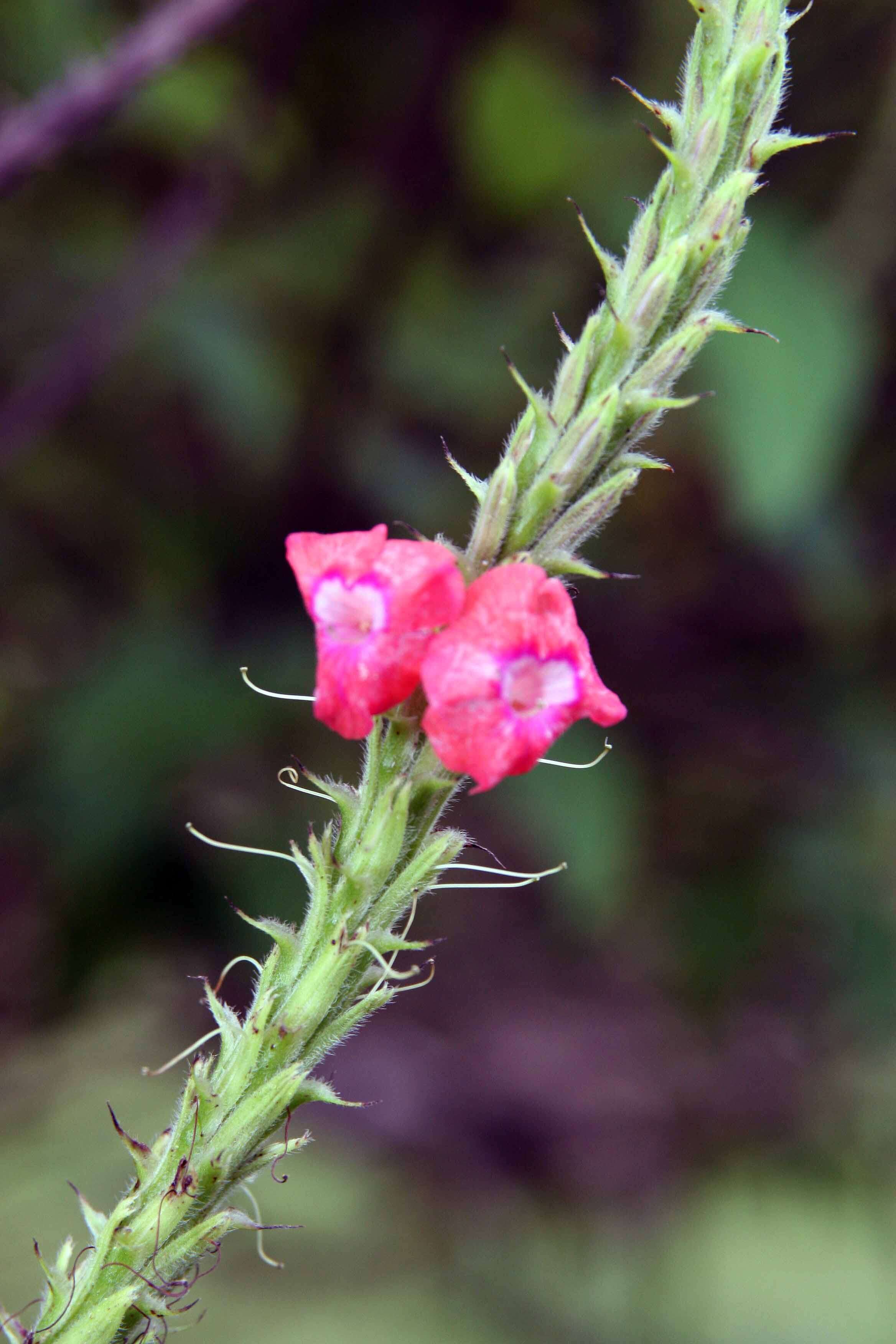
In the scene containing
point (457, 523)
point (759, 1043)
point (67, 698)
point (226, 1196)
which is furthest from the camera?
point (759, 1043)

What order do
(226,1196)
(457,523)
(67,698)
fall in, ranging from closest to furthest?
1. (226,1196)
2. (67,698)
3. (457,523)

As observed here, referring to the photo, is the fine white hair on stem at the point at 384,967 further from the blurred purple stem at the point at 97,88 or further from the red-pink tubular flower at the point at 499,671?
the blurred purple stem at the point at 97,88

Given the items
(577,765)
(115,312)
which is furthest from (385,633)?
(115,312)

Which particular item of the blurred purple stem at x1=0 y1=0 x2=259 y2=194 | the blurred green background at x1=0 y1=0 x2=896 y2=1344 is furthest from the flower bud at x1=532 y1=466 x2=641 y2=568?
the blurred green background at x1=0 y1=0 x2=896 y2=1344

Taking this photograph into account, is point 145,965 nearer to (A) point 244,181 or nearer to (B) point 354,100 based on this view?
(A) point 244,181

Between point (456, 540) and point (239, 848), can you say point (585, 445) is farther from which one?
point (456, 540)

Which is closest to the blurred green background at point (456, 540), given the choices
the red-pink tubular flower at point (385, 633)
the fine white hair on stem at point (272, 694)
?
the fine white hair on stem at point (272, 694)

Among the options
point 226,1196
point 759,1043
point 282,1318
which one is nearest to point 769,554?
point 759,1043
